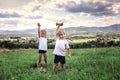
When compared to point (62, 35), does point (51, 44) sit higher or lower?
lower

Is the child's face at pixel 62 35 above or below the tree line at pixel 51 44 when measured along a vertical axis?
above

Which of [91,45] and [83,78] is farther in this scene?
[91,45]

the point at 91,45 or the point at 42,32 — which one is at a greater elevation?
the point at 42,32

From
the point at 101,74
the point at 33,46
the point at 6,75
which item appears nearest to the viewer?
the point at 101,74

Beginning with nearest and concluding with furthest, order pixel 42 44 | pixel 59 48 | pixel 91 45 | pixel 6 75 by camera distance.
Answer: pixel 6 75, pixel 59 48, pixel 42 44, pixel 91 45

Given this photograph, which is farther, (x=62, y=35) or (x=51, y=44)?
(x=51, y=44)

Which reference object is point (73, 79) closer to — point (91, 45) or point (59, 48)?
point (59, 48)

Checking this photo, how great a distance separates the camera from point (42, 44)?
1220cm

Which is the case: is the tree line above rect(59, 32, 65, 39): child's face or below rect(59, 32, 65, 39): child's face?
below

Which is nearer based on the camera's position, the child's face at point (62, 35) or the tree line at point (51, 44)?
the child's face at point (62, 35)

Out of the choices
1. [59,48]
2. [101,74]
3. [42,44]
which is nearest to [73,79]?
[101,74]

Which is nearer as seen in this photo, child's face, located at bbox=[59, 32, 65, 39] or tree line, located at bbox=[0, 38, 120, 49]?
child's face, located at bbox=[59, 32, 65, 39]

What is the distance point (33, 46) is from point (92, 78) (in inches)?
1094

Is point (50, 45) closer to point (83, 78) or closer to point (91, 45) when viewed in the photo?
point (91, 45)
